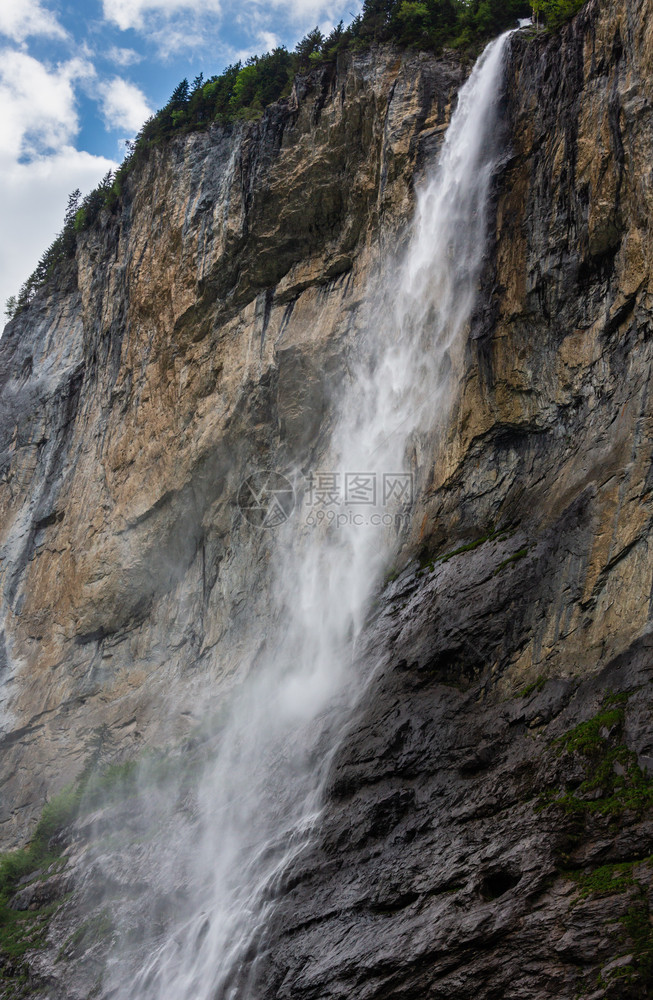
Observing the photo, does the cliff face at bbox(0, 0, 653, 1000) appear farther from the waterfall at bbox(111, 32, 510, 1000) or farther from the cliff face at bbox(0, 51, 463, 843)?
the waterfall at bbox(111, 32, 510, 1000)

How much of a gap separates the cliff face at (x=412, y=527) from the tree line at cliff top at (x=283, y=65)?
3.10ft

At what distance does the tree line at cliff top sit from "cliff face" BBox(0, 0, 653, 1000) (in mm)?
944

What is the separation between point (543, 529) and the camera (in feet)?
37.6

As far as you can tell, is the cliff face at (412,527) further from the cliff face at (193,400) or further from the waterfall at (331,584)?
the waterfall at (331,584)

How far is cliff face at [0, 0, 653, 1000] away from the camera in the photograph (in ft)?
27.6

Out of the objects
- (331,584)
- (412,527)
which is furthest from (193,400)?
(412,527)

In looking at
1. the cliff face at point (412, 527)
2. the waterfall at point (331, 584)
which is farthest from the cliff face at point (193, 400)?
the waterfall at point (331, 584)

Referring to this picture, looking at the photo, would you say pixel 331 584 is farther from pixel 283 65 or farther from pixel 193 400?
pixel 283 65

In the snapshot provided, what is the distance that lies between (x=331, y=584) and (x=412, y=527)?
9.62 feet

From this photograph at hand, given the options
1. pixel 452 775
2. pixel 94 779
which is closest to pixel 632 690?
pixel 452 775

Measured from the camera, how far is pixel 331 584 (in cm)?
1731

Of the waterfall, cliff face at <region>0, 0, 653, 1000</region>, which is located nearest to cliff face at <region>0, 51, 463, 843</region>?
cliff face at <region>0, 0, 653, 1000</region>

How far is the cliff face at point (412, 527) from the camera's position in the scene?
8414 millimetres

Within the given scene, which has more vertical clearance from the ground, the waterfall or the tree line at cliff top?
the tree line at cliff top
